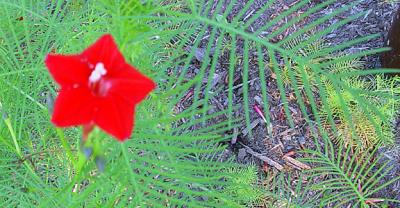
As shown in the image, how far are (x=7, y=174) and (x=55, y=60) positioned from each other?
100cm

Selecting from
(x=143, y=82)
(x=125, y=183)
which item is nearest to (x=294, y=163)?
(x=125, y=183)

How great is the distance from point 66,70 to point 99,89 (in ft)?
0.19

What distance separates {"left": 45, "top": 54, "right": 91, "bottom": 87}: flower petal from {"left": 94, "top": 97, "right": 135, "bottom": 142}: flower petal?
0.06m

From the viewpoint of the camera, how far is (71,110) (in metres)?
0.80

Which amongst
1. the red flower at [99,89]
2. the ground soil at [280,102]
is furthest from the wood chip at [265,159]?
the red flower at [99,89]

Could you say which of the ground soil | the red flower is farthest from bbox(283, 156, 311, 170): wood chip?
the red flower

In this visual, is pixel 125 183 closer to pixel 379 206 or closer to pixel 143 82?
pixel 143 82

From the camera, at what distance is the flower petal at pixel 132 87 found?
83cm

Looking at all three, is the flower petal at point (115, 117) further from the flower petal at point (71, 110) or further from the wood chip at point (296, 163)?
the wood chip at point (296, 163)

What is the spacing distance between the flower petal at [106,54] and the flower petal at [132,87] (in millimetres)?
32

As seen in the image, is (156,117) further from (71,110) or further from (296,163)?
(296,163)

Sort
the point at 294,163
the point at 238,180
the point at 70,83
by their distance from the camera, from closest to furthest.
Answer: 1. the point at 70,83
2. the point at 238,180
3. the point at 294,163

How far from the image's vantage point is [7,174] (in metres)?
1.72

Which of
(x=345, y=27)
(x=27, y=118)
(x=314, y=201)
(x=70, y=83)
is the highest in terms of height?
(x=70, y=83)
